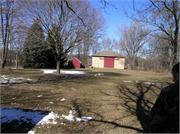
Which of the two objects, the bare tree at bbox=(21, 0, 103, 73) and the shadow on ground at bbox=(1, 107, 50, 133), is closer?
the shadow on ground at bbox=(1, 107, 50, 133)

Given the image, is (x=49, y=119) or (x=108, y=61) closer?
(x=49, y=119)

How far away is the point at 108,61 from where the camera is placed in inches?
1547

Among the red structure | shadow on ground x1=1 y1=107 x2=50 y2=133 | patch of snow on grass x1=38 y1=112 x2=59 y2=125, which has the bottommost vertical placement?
patch of snow on grass x1=38 y1=112 x2=59 y2=125

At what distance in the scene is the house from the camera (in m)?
39.0

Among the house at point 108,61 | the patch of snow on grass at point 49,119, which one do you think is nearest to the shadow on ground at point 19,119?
the patch of snow on grass at point 49,119

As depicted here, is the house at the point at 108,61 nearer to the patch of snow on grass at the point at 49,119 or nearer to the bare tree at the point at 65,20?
the bare tree at the point at 65,20

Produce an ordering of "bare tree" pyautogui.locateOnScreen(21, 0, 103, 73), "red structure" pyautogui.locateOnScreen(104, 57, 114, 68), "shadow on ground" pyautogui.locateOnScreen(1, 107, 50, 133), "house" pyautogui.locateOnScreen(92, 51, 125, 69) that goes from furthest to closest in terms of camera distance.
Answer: "red structure" pyautogui.locateOnScreen(104, 57, 114, 68) → "house" pyautogui.locateOnScreen(92, 51, 125, 69) → "bare tree" pyautogui.locateOnScreen(21, 0, 103, 73) → "shadow on ground" pyautogui.locateOnScreen(1, 107, 50, 133)

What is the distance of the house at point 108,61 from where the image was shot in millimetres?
39031

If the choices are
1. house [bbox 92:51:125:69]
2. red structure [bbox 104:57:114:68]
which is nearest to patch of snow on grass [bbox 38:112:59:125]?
house [bbox 92:51:125:69]

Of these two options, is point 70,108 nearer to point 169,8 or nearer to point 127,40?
point 169,8

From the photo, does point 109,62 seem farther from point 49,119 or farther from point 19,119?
point 19,119

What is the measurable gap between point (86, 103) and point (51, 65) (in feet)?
75.3

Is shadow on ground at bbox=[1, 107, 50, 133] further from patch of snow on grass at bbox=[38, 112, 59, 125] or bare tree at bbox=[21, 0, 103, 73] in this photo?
bare tree at bbox=[21, 0, 103, 73]

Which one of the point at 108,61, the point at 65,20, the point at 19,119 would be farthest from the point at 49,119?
the point at 108,61
